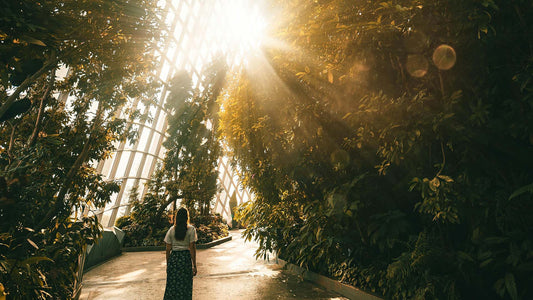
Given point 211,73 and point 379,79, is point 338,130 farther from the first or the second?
point 211,73

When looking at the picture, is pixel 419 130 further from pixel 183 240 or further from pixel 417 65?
pixel 183 240

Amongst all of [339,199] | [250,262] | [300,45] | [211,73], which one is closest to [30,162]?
[300,45]

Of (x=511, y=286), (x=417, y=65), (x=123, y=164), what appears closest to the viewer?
(x=511, y=286)

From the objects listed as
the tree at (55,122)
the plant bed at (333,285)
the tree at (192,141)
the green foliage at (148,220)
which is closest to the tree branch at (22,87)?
the tree at (55,122)

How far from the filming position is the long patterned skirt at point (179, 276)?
3164 mm

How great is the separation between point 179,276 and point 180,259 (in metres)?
0.18

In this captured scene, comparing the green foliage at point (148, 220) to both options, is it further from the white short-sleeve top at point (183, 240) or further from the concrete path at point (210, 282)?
the white short-sleeve top at point (183, 240)

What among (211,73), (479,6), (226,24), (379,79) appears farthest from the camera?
(226,24)

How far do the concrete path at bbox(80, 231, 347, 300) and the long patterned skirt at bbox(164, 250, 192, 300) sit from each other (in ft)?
2.44

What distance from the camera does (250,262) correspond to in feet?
22.5

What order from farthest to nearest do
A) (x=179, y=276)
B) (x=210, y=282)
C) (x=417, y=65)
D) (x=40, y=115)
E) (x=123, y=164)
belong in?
1. (x=123, y=164)
2. (x=210, y=282)
3. (x=40, y=115)
4. (x=179, y=276)
5. (x=417, y=65)

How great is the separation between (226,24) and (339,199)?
62.8 ft

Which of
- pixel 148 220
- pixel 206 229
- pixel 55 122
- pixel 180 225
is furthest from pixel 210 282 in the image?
pixel 206 229

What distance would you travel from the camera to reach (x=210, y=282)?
4668 millimetres
